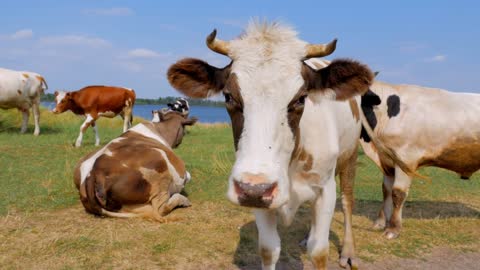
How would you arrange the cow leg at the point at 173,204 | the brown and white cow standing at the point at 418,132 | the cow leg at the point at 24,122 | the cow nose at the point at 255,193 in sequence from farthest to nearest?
the cow leg at the point at 24,122
the cow leg at the point at 173,204
the brown and white cow standing at the point at 418,132
the cow nose at the point at 255,193

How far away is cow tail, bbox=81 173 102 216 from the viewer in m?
5.86

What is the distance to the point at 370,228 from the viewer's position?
6.26 meters

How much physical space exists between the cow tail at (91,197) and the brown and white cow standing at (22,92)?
1099cm

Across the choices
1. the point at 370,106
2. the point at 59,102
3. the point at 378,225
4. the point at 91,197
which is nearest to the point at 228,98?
the point at 91,197

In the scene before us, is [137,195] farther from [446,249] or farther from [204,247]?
[446,249]

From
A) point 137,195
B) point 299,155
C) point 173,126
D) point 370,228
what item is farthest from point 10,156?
point 299,155

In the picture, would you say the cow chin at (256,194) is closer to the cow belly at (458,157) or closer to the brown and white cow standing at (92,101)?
the cow belly at (458,157)

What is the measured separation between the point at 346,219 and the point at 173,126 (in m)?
4.18

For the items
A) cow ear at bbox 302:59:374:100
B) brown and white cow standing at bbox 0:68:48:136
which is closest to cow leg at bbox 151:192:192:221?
cow ear at bbox 302:59:374:100

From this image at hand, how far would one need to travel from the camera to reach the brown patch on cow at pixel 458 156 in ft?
19.7

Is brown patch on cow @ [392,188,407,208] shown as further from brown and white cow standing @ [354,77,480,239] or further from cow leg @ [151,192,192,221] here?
cow leg @ [151,192,192,221]

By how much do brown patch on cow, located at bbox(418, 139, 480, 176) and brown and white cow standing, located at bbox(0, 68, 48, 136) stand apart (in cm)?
1371

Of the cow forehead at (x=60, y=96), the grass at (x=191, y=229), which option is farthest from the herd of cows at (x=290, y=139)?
the cow forehead at (x=60, y=96)

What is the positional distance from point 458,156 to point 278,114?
433 cm
